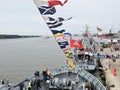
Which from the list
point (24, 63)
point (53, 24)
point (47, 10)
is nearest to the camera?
point (47, 10)

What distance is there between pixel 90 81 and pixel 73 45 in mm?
3795

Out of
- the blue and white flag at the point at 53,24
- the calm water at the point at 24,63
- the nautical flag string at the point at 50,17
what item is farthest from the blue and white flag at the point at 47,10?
the calm water at the point at 24,63

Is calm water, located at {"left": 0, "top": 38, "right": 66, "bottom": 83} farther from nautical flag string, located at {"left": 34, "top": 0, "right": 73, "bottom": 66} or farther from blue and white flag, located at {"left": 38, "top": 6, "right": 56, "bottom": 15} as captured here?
blue and white flag, located at {"left": 38, "top": 6, "right": 56, "bottom": 15}

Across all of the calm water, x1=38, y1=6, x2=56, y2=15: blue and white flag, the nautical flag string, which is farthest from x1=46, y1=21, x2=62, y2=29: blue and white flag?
the calm water

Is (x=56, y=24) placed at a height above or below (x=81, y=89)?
above

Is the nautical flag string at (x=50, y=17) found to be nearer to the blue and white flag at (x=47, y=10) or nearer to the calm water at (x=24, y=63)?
the blue and white flag at (x=47, y=10)

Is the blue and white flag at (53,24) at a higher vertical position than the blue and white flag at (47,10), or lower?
lower

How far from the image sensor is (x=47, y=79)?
21688mm

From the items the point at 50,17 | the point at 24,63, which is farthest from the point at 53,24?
the point at 24,63

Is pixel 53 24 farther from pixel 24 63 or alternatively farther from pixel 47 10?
pixel 24 63

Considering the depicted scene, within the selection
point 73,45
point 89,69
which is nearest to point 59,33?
point 73,45

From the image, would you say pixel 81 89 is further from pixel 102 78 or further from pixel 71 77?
pixel 102 78

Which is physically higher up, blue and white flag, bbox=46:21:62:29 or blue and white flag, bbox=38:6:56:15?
blue and white flag, bbox=38:6:56:15

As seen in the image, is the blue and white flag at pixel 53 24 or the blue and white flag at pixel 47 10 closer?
the blue and white flag at pixel 47 10
